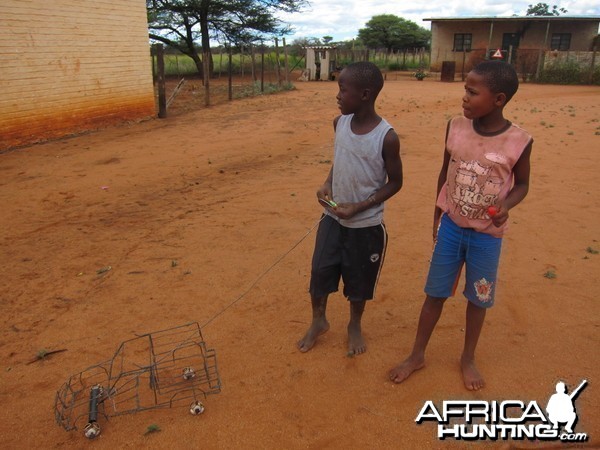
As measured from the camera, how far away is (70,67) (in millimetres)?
9789

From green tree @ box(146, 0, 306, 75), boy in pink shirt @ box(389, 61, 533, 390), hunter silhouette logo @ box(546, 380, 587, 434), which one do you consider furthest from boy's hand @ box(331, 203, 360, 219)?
green tree @ box(146, 0, 306, 75)

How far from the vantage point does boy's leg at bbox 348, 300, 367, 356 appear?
2869 millimetres

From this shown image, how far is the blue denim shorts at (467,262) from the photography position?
2350mm

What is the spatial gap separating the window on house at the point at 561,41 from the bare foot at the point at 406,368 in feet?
105

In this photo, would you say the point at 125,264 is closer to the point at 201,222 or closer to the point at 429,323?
the point at 201,222

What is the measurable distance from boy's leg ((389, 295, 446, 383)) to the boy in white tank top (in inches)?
11.8

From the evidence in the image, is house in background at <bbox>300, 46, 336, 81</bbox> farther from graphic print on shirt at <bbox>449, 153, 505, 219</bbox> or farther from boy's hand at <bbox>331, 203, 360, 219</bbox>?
graphic print on shirt at <bbox>449, 153, 505, 219</bbox>

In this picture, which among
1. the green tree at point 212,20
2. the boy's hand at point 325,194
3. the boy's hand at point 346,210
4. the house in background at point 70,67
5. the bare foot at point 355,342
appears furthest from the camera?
the green tree at point 212,20

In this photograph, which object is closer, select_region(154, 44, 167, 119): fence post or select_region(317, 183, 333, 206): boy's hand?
select_region(317, 183, 333, 206): boy's hand

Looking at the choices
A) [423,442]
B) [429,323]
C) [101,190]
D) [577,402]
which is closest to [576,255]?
[577,402]

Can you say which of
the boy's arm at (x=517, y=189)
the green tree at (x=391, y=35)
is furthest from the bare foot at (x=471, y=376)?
the green tree at (x=391, y=35)

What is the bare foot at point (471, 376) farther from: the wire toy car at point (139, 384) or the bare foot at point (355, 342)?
the wire toy car at point (139, 384)

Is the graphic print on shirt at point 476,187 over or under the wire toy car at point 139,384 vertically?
over

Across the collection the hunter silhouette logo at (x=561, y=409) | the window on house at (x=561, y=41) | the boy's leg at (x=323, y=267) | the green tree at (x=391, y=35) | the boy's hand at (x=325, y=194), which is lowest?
the hunter silhouette logo at (x=561, y=409)
